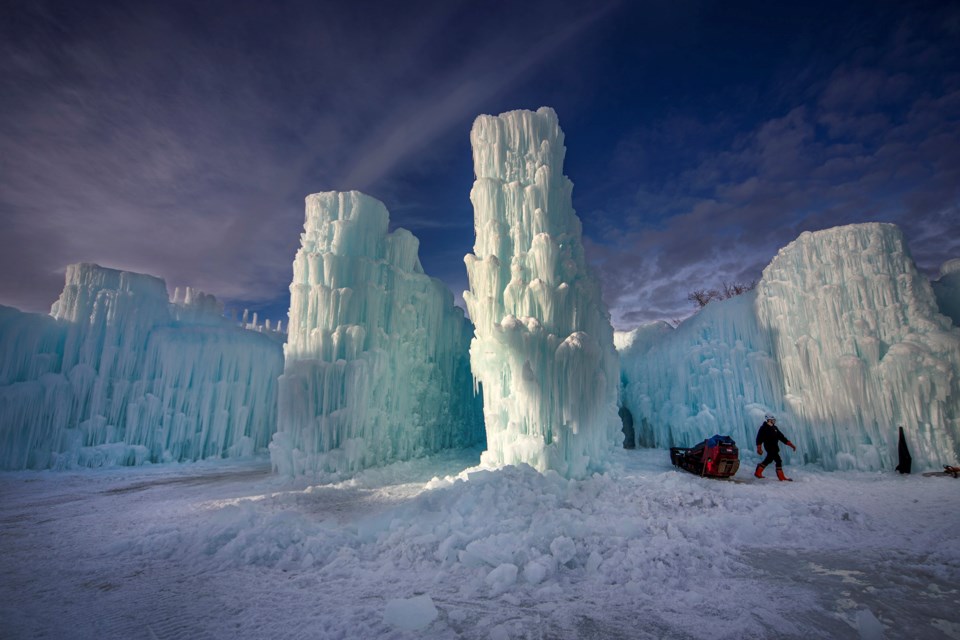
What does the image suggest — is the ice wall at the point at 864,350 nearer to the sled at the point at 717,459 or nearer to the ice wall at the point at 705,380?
the ice wall at the point at 705,380

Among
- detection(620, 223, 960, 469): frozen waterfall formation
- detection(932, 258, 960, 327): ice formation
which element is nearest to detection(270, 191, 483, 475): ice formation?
detection(620, 223, 960, 469): frozen waterfall formation

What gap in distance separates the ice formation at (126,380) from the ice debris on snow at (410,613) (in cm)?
1968

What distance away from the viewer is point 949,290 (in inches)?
557

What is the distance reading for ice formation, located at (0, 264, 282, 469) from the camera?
17.1 m

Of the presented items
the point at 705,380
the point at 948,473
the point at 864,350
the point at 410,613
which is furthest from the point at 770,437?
the point at 410,613

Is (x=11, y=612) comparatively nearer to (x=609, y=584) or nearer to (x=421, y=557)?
(x=421, y=557)

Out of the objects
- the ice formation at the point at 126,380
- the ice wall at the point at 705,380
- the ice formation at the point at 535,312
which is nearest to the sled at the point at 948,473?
the ice wall at the point at 705,380

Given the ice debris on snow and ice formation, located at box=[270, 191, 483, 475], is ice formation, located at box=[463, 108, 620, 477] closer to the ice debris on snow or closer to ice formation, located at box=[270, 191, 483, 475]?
ice formation, located at box=[270, 191, 483, 475]

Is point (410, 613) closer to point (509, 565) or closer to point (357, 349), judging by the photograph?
point (509, 565)

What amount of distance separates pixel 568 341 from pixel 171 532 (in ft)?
31.5

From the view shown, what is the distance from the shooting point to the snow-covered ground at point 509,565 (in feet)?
14.1

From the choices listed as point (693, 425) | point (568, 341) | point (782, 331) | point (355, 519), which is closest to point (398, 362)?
point (568, 341)

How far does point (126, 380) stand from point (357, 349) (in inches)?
484

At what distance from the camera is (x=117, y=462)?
704 inches
